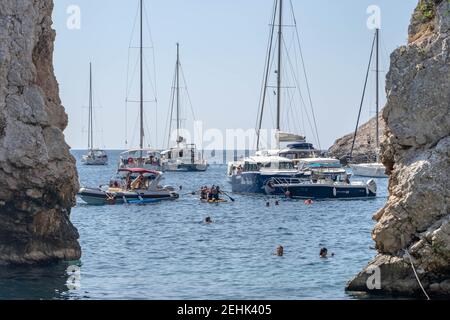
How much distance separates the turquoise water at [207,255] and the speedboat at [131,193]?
116 cm

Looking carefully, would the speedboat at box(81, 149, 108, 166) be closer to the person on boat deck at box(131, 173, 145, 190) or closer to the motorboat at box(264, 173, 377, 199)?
the motorboat at box(264, 173, 377, 199)

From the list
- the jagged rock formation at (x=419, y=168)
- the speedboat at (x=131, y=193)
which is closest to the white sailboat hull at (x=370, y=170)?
the speedboat at (x=131, y=193)

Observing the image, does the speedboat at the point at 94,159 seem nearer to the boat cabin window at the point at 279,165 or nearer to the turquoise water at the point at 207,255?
the boat cabin window at the point at 279,165

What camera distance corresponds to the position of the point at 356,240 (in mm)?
42906

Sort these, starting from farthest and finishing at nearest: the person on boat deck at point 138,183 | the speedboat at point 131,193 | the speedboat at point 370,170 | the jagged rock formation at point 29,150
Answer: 1. the speedboat at point 370,170
2. the person on boat deck at point 138,183
3. the speedboat at point 131,193
4. the jagged rock formation at point 29,150

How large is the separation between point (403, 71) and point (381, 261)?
4870mm

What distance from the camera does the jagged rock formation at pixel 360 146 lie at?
14975 cm

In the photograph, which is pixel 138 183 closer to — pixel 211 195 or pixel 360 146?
pixel 211 195

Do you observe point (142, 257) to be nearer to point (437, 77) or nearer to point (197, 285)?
point (197, 285)

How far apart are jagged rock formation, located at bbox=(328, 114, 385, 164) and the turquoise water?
84683mm

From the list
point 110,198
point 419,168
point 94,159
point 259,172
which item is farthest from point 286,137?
point 94,159

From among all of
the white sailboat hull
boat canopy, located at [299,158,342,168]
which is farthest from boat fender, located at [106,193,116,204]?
the white sailboat hull

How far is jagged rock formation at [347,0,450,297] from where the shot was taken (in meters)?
24.1
